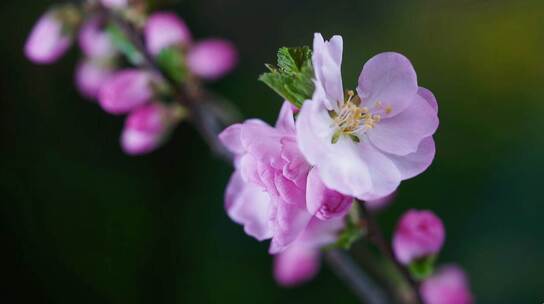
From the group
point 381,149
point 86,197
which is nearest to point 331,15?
point 86,197

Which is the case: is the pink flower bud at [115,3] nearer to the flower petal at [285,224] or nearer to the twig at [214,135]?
the twig at [214,135]

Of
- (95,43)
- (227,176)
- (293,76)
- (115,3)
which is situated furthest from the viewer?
(227,176)

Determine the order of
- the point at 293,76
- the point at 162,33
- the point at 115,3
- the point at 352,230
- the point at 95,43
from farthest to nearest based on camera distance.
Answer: the point at 95,43, the point at 162,33, the point at 115,3, the point at 352,230, the point at 293,76

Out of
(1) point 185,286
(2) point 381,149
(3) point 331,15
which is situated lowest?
(1) point 185,286

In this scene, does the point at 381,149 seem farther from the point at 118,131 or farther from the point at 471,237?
the point at 118,131

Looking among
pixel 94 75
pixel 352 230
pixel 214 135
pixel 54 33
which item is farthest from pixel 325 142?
pixel 94 75

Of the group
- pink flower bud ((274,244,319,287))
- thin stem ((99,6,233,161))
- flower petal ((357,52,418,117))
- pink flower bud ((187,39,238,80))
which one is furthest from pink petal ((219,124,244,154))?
pink flower bud ((187,39,238,80))

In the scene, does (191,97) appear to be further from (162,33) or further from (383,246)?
(383,246)
